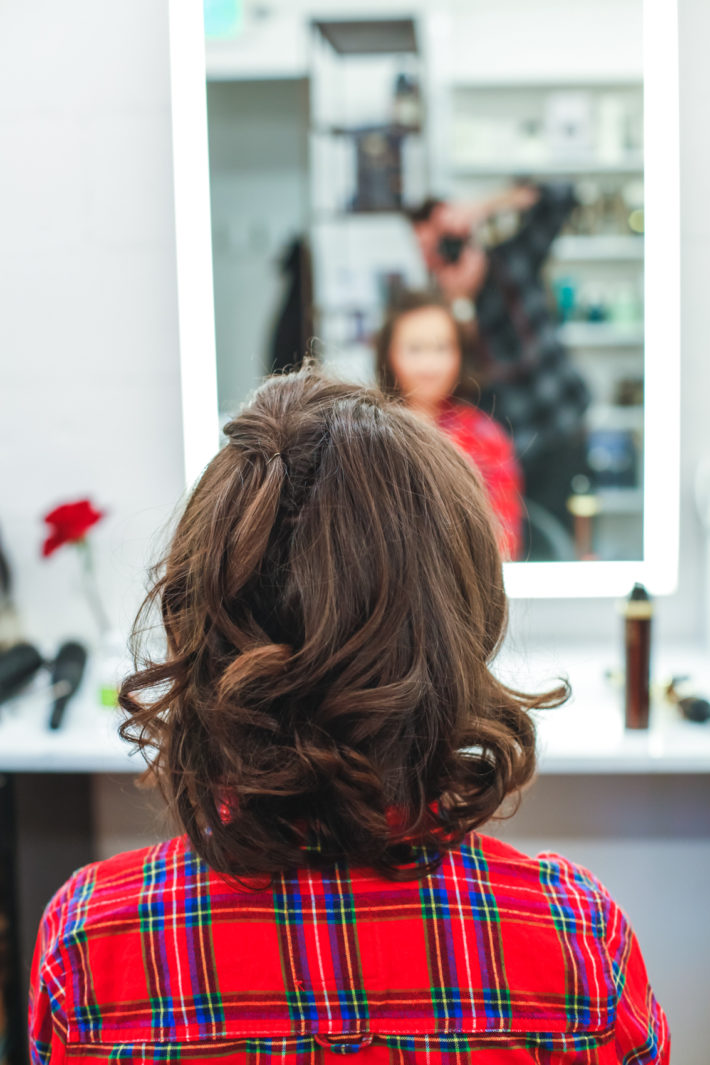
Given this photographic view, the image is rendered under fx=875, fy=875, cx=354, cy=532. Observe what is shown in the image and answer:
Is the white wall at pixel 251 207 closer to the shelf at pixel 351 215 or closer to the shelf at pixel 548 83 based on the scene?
the shelf at pixel 351 215

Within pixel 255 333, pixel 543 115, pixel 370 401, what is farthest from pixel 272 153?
pixel 370 401

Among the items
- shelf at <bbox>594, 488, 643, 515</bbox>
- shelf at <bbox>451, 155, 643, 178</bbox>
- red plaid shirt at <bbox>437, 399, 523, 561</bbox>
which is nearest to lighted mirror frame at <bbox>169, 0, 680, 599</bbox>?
shelf at <bbox>594, 488, 643, 515</bbox>

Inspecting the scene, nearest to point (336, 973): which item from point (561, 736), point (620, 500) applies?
point (561, 736)

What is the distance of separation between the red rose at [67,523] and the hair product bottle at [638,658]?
2.64 ft

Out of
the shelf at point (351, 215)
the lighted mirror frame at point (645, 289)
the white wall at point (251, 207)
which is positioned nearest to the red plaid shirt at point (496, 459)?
the lighted mirror frame at point (645, 289)

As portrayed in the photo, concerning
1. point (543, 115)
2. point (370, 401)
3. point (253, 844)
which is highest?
point (543, 115)

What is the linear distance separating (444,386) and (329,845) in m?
1.23

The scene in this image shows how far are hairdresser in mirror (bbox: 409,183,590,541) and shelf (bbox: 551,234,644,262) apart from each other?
4cm

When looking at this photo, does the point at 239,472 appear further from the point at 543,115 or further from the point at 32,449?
the point at 543,115

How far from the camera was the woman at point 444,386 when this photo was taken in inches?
62.5

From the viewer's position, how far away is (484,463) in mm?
1589

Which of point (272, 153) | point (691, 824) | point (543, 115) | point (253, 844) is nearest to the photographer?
point (253, 844)

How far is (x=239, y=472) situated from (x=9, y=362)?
3.49 feet

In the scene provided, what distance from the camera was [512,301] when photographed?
6.40 feet
